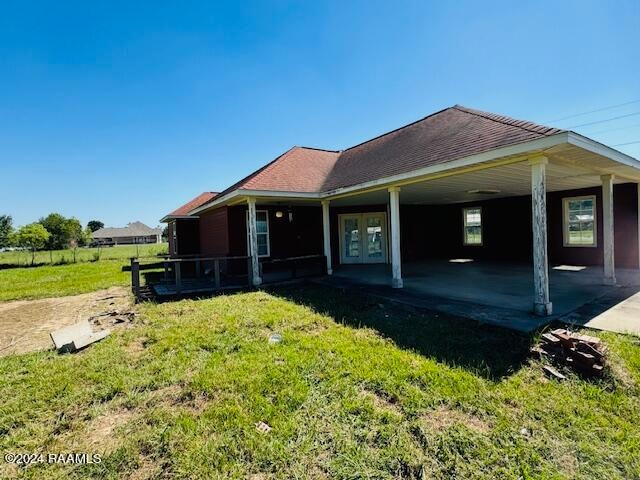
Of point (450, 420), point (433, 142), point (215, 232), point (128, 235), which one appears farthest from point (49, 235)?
point (450, 420)

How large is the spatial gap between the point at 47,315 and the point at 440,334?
8.76 metres

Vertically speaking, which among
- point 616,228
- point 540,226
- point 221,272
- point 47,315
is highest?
point 540,226

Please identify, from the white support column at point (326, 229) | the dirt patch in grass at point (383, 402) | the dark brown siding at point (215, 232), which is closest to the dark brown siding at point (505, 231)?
the white support column at point (326, 229)

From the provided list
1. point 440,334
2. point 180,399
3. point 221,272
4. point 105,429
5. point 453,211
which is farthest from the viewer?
point 453,211

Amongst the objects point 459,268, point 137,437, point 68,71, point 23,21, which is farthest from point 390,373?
point 68,71

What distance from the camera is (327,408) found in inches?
107

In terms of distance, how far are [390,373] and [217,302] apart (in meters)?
5.10

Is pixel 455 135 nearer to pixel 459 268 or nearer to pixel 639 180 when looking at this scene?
pixel 459 268

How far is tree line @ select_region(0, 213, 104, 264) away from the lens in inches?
1032

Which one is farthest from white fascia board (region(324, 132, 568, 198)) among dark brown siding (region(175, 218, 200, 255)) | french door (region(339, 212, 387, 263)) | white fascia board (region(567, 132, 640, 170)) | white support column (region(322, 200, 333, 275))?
dark brown siding (region(175, 218, 200, 255))

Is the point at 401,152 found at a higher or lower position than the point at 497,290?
higher

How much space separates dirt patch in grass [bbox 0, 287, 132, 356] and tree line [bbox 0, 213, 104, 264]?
24275 mm

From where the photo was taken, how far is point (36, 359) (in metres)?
4.23

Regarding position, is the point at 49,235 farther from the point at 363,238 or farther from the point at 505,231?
the point at 505,231
